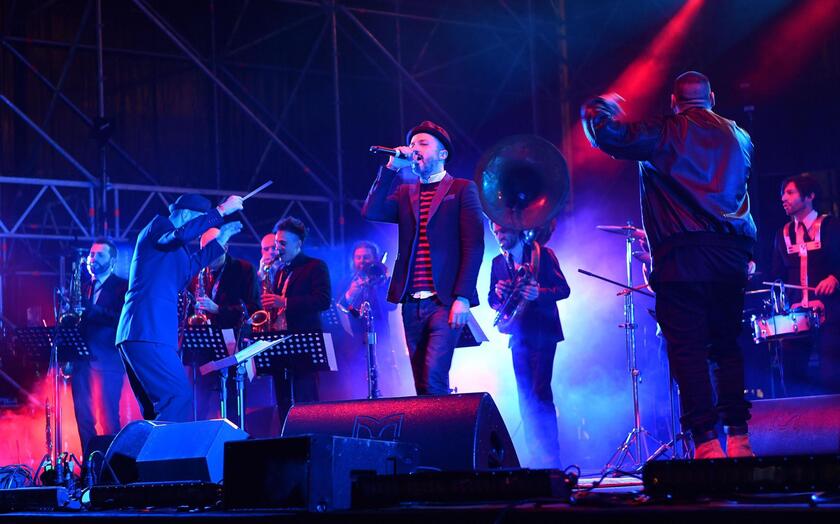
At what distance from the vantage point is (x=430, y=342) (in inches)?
227

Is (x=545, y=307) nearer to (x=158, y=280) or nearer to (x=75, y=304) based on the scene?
(x=158, y=280)

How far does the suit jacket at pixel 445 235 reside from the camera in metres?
5.87

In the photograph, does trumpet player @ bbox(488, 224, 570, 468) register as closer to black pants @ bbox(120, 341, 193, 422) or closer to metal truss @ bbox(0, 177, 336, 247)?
black pants @ bbox(120, 341, 193, 422)

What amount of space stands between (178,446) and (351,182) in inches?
389

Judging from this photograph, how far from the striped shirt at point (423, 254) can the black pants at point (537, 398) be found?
1.99 m

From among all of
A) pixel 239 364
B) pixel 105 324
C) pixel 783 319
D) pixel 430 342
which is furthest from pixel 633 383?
pixel 105 324

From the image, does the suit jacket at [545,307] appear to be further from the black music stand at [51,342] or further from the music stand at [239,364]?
the black music stand at [51,342]

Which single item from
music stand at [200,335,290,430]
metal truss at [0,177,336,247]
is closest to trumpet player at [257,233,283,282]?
music stand at [200,335,290,430]

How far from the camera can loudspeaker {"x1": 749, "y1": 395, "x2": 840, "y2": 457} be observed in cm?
542

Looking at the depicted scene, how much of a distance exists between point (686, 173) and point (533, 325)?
10.2 ft

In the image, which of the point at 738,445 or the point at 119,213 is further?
the point at 119,213

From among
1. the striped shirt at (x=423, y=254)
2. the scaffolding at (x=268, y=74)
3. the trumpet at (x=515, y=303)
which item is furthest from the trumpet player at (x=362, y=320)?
the striped shirt at (x=423, y=254)

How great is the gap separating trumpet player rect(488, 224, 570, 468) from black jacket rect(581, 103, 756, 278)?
2.88 meters

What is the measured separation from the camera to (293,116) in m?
15.7
